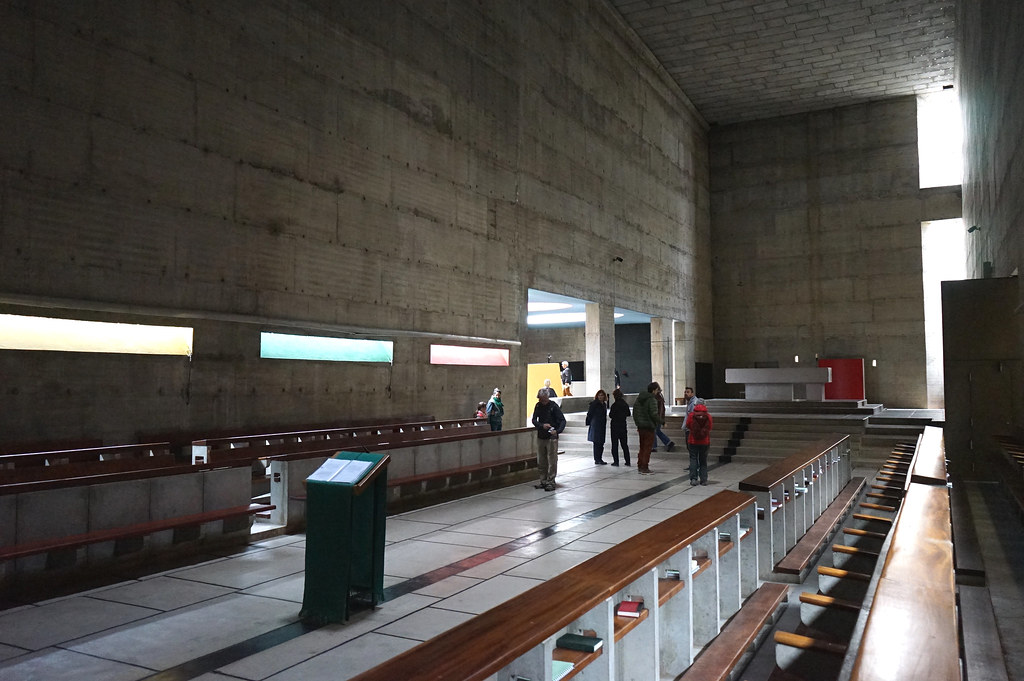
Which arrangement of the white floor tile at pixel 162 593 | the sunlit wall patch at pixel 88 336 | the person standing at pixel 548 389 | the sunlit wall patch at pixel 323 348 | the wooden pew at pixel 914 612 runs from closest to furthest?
1. the wooden pew at pixel 914 612
2. the white floor tile at pixel 162 593
3. the sunlit wall patch at pixel 88 336
4. the person standing at pixel 548 389
5. the sunlit wall patch at pixel 323 348

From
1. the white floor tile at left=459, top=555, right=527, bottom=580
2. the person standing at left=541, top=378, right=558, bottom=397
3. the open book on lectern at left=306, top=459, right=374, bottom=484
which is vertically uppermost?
the person standing at left=541, top=378, right=558, bottom=397

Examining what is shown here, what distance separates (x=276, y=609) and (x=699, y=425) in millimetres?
7164

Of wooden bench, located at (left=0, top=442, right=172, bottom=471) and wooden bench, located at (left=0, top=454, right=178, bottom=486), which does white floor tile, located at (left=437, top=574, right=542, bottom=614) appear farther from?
wooden bench, located at (left=0, top=442, right=172, bottom=471)

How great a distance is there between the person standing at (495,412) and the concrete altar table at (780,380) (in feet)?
24.7

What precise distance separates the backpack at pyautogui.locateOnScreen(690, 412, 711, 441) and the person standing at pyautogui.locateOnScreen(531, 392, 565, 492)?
192cm

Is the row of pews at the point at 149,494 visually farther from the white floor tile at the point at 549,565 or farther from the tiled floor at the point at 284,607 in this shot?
the white floor tile at the point at 549,565

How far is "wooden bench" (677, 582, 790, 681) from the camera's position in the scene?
3760mm

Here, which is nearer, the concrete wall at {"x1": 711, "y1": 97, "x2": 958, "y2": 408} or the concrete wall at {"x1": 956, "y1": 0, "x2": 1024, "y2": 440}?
the concrete wall at {"x1": 956, "y1": 0, "x2": 1024, "y2": 440}

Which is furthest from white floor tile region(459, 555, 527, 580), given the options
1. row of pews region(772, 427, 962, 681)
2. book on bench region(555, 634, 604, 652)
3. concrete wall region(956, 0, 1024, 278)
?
concrete wall region(956, 0, 1024, 278)

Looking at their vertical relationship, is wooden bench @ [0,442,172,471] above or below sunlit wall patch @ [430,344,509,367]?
below

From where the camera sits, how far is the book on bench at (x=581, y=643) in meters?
2.86

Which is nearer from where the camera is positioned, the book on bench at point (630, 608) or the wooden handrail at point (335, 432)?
the book on bench at point (630, 608)

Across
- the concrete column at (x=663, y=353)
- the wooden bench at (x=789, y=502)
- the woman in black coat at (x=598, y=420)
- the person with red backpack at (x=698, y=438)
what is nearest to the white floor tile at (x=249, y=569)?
the wooden bench at (x=789, y=502)

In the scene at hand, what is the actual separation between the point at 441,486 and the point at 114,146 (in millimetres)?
6146
